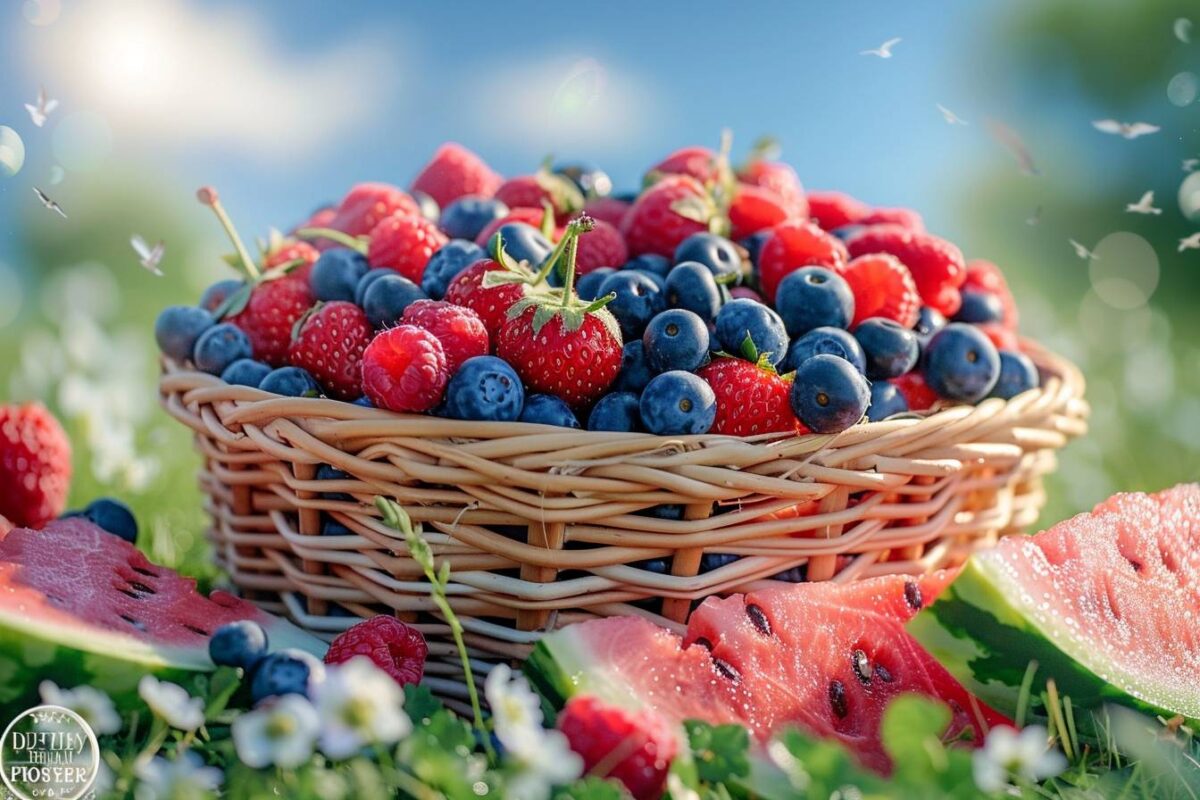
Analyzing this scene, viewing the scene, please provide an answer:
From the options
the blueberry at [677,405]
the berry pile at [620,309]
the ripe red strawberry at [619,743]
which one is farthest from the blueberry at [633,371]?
the ripe red strawberry at [619,743]

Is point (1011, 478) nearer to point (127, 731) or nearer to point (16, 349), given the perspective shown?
point (127, 731)

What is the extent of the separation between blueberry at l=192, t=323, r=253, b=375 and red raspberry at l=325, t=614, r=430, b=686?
576 millimetres

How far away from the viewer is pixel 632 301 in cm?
165

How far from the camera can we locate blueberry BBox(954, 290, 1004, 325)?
2.06 meters

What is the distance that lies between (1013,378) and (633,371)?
730mm

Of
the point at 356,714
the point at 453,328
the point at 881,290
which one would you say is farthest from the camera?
the point at 881,290

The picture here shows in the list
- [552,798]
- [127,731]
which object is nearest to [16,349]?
[127,731]

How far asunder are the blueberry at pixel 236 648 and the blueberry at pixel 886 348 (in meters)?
1.00

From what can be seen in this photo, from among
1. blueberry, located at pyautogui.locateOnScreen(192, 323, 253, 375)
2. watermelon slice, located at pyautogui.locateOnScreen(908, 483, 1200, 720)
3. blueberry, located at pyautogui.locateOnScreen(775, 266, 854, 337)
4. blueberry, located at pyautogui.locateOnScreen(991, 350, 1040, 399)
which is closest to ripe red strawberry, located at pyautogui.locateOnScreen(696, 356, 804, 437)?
→ blueberry, located at pyautogui.locateOnScreen(775, 266, 854, 337)

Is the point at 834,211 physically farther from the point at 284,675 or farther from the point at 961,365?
the point at 284,675

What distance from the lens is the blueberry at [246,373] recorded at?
1.68 metres

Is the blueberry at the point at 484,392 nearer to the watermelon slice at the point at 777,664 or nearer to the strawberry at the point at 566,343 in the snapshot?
the strawberry at the point at 566,343

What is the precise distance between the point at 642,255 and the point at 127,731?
45.0 inches

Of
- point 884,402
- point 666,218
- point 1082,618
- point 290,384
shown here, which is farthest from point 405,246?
→ point 1082,618
